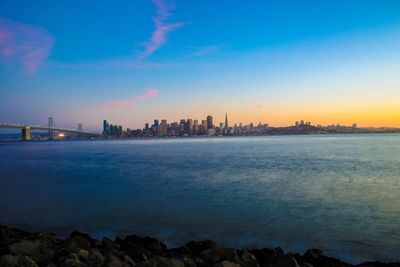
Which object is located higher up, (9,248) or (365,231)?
(9,248)

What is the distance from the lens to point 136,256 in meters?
6.20

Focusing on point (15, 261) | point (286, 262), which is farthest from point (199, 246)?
point (15, 261)

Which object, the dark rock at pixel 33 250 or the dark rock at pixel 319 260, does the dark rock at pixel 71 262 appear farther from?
the dark rock at pixel 319 260

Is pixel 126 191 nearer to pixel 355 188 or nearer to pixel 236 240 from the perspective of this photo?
pixel 236 240

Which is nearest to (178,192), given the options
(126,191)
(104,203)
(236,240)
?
(126,191)

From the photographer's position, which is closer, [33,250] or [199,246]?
[33,250]

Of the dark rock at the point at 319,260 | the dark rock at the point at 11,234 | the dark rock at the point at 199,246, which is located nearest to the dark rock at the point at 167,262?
the dark rock at the point at 199,246

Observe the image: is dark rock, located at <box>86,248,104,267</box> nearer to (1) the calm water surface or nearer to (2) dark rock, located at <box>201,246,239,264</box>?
(2) dark rock, located at <box>201,246,239,264</box>

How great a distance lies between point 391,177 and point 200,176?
11261 millimetres

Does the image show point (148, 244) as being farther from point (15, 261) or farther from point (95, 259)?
point (15, 261)

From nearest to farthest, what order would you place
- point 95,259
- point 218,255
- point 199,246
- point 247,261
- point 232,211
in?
point 95,259 < point 247,261 < point 218,255 < point 199,246 < point 232,211

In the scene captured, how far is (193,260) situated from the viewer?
589 cm

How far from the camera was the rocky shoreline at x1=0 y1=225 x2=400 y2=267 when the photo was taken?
17.1 feet

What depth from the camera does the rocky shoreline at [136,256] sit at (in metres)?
5.20
